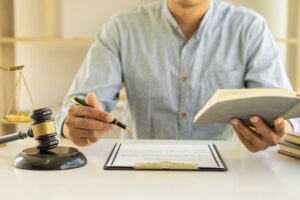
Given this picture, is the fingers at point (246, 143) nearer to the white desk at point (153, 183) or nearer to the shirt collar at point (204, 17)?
the white desk at point (153, 183)

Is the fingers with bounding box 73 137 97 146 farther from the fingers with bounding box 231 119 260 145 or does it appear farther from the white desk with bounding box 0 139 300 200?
the fingers with bounding box 231 119 260 145

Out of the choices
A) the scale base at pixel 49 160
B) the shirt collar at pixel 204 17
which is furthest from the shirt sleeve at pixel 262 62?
the scale base at pixel 49 160

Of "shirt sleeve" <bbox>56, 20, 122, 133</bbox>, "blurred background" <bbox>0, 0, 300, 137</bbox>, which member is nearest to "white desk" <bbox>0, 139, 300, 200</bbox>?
"shirt sleeve" <bbox>56, 20, 122, 133</bbox>

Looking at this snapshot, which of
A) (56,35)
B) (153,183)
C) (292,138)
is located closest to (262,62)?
(292,138)

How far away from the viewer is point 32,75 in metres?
2.79

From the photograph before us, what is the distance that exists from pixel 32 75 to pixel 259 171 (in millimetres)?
2108

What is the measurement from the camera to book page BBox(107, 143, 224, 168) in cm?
95

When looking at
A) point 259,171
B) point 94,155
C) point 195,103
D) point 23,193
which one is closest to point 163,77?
point 195,103

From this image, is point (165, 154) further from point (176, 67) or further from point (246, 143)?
point (176, 67)

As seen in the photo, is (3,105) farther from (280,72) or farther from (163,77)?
(280,72)

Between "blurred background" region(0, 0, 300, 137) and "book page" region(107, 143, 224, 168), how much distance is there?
1.45 m

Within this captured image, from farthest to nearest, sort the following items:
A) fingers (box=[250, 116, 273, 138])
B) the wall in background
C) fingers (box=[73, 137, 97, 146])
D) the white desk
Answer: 1. the wall in background
2. fingers (box=[73, 137, 97, 146])
3. fingers (box=[250, 116, 273, 138])
4. the white desk

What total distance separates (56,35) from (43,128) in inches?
72.4

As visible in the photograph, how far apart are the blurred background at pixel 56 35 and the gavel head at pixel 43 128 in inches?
62.8
